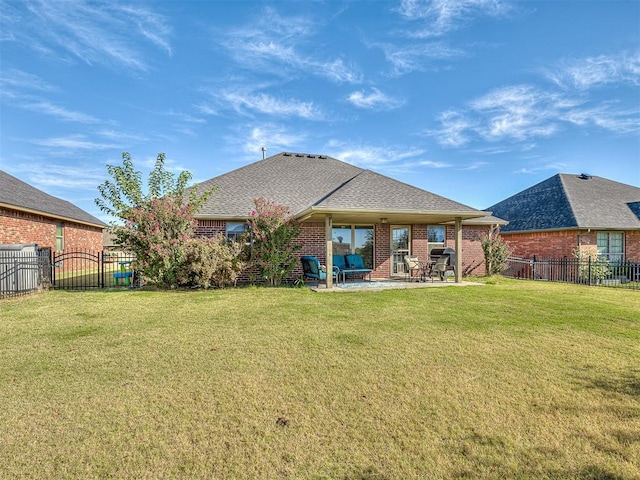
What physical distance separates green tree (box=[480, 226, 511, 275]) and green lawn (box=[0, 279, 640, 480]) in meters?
8.78

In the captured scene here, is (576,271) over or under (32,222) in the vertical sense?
under

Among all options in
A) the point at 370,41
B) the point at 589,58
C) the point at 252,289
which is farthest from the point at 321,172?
the point at 589,58

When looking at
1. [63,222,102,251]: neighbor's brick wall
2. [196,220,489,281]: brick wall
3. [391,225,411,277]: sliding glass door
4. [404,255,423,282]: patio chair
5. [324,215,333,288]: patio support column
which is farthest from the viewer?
[63,222,102,251]: neighbor's brick wall

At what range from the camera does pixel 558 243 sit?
56.4 feet

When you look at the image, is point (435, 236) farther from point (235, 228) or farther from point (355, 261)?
point (235, 228)

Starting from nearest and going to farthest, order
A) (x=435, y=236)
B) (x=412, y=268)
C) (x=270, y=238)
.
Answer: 1. (x=270, y=238)
2. (x=412, y=268)
3. (x=435, y=236)

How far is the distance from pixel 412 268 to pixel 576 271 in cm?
883

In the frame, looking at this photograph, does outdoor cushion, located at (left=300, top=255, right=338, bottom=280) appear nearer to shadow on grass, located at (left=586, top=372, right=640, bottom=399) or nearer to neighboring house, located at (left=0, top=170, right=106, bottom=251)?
shadow on grass, located at (left=586, top=372, right=640, bottom=399)

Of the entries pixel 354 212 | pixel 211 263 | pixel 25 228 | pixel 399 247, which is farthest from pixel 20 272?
pixel 399 247

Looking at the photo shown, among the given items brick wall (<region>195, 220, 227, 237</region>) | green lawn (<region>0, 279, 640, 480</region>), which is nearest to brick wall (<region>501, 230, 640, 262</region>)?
green lawn (<region>0, 279, 640, 480</region>)

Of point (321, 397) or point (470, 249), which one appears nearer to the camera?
point (321, 397)

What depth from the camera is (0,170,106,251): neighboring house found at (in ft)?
47.6

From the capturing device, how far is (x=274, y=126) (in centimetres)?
1967

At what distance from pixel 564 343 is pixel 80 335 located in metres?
8.49
